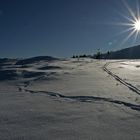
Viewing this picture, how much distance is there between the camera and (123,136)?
4.20 m

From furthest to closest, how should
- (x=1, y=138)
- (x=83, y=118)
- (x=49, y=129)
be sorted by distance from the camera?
1. (x=83, y=118)
2. (x=49, y=129)
3. (x=1, y=138)

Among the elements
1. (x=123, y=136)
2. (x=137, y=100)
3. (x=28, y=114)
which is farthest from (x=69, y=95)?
(x=123, y=136)

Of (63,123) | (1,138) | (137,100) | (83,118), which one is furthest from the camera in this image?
(137,100)

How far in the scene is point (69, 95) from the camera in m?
8.16

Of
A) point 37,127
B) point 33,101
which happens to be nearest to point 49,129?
point 37,127

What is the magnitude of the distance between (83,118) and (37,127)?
3.52 ft

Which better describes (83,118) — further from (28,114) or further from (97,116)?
(28,114)

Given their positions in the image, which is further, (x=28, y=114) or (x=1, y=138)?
(x=28, y=114)

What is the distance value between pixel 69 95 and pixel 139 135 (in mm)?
4091

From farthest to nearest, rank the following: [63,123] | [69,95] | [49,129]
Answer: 1. [69,95]
2. [63,123]
3. [49,129]

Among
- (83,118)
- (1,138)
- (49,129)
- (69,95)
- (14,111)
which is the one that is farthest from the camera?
(69,95)

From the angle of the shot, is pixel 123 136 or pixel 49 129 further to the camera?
pixel 49 129

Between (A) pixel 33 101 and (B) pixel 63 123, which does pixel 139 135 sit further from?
(A) pixel 33 101

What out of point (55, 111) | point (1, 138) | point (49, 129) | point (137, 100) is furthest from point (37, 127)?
point (137, 100)
